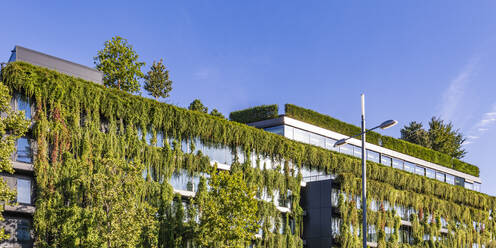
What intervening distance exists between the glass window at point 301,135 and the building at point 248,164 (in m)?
0.10

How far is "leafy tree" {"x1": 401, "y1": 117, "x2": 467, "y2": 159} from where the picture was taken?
85688mm

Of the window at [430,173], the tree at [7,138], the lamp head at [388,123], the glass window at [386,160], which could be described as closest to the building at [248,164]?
the glass window at [386,160]

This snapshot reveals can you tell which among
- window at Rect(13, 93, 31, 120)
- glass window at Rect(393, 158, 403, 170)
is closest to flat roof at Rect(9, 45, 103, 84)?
window at Rect(13, 93, 31, 120)

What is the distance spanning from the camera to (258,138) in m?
41.5

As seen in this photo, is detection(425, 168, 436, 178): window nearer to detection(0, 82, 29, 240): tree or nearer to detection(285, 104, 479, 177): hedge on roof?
detection(285, 104, 479, 177): hedge on roof

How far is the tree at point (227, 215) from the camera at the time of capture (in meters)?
32.1

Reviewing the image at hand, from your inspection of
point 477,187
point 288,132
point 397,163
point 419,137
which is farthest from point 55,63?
point 419,137

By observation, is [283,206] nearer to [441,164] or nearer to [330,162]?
[330,162]

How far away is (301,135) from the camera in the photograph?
49.0m

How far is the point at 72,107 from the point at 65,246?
7.40m

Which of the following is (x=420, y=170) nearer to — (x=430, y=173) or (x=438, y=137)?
(x=430, y=173)

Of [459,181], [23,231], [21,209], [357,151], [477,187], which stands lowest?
[23,231]

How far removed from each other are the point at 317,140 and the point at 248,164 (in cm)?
1207

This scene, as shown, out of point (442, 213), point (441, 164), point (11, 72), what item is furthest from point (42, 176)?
point (441, 164)
